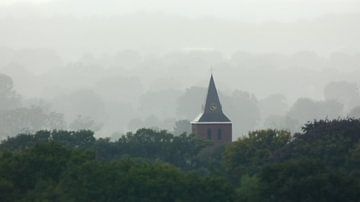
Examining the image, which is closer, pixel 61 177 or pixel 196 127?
pixel 61 177

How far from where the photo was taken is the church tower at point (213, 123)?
125625mm

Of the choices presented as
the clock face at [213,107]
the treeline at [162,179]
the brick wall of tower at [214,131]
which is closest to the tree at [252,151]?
the treeline at [162,179]

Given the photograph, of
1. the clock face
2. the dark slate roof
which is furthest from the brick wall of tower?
the clock face

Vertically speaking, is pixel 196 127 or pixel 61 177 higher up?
pixel 196 127

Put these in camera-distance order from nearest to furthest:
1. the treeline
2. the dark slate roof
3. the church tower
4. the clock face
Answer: the treeline
the church tower
the dark slate roof
the clock face

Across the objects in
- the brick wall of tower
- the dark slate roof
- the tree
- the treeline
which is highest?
the dark slate roof

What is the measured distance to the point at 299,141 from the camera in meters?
89.5

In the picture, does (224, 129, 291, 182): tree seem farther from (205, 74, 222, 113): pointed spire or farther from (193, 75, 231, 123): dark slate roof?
(205, 74, 222, 113): pointed spire

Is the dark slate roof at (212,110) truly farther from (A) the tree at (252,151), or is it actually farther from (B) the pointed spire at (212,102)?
(A) the tree at (252,151)

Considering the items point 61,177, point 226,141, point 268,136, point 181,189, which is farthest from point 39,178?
point 226,141

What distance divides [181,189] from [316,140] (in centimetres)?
1816

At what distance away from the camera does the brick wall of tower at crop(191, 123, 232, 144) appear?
12538cm

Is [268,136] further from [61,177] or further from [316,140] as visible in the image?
[61,177]

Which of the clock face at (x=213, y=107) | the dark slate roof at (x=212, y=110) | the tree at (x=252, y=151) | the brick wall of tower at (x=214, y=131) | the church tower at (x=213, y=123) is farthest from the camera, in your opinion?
the clock face at (x=213, y=107)
